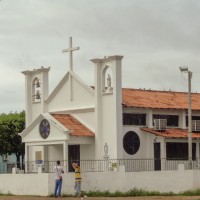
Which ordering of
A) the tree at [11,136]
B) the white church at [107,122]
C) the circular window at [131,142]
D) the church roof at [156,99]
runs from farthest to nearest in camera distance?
the tree at [11,136], the church roof at [156,99], the circular window at [131,142], the white church at [107,122]

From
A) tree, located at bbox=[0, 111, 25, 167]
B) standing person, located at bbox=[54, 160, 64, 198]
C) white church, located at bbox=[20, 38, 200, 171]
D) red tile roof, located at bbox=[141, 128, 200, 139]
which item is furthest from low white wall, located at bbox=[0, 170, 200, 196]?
tree, located at bbox=[0, 111, 25, 167]

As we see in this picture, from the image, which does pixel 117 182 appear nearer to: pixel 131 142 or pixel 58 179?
pixel 58 179

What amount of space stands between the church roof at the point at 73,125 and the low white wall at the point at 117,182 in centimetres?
504

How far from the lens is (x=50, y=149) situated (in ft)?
170

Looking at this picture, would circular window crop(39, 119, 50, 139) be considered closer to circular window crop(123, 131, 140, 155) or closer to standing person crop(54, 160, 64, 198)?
circular window crop(123, 131, 140, 155)

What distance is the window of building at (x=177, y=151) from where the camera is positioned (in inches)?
1943

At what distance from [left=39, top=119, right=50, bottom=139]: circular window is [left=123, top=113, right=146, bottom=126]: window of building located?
4821 mm

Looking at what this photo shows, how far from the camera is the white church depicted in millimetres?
47312

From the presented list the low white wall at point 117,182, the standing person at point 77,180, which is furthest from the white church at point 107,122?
the standing person at point 77,180

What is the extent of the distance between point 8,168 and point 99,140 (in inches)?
249

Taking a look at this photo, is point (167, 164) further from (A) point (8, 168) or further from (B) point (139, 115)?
(A) point (8, 168)

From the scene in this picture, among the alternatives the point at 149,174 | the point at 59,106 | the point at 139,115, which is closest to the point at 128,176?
the point at 149,174

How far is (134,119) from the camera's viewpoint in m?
49.2

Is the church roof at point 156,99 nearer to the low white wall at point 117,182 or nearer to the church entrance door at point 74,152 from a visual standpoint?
the church entrance door at point 74,152
